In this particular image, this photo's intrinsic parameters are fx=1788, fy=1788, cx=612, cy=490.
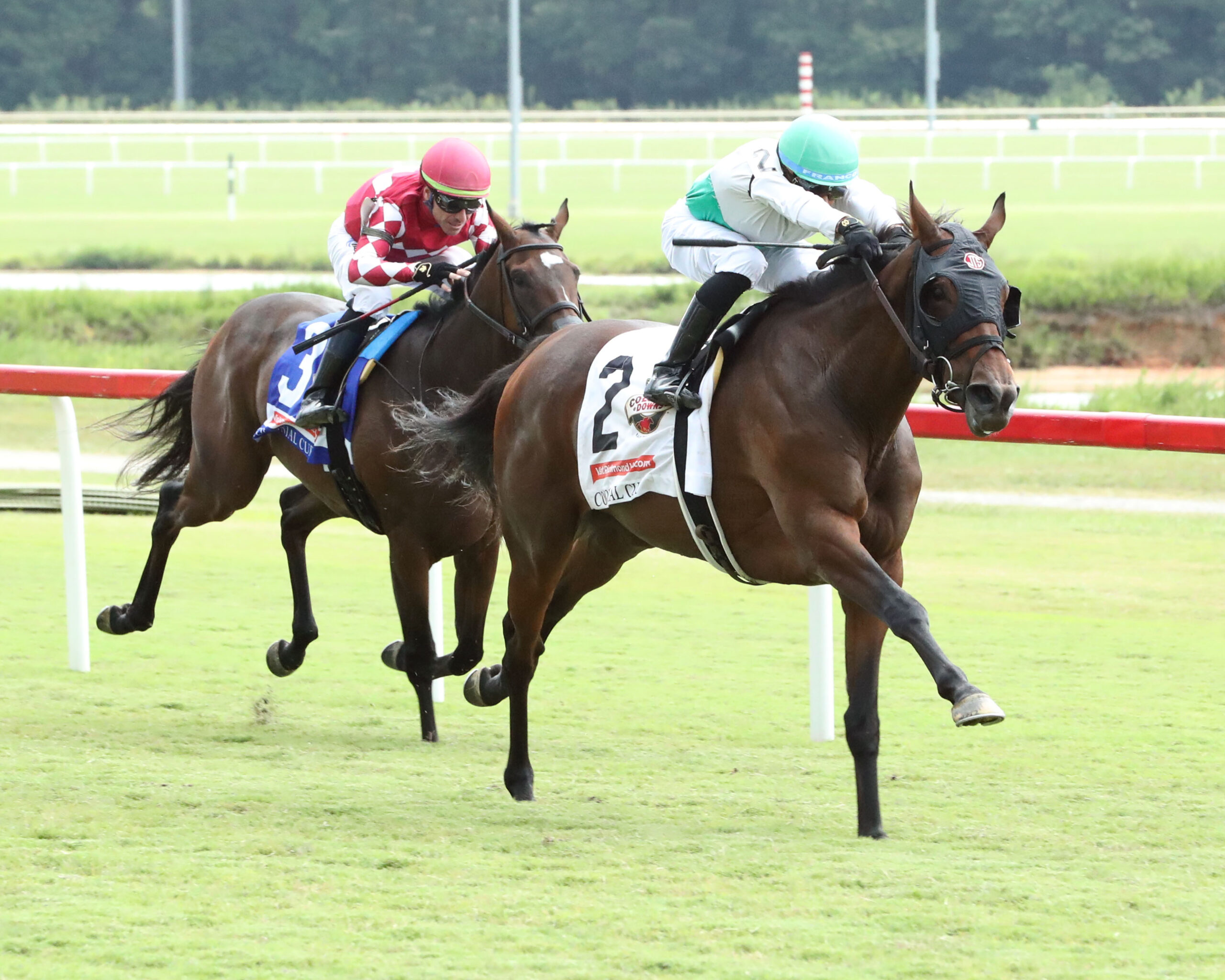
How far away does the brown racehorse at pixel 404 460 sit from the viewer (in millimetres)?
5418

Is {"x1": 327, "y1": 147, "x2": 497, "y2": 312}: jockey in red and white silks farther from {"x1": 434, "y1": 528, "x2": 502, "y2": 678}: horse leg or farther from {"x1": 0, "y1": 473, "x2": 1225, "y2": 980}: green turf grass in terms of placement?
{"x1": 0, "y1": 473, "x2": 1225, "y2": 980}: green turf grass

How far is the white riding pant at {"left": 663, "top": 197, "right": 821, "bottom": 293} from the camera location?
15.0ft

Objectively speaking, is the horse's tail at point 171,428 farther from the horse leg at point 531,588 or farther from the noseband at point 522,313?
the horse leg at point 531,588

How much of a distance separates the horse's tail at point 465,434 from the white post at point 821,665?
1007mm

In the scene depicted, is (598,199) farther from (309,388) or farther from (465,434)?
(465,434)

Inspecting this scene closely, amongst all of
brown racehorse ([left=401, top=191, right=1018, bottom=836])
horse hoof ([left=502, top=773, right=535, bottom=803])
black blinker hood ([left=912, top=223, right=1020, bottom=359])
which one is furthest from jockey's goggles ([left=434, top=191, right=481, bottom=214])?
black blinker hood ([left=912, top=223, right=1020, bottom=359])

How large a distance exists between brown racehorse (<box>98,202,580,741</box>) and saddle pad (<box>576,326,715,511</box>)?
1.90ft

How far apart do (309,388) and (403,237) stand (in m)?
0.58

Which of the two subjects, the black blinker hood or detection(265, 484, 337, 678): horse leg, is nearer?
A: the black blinker hood

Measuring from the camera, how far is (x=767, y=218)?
457 cm

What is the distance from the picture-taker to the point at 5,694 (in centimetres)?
581

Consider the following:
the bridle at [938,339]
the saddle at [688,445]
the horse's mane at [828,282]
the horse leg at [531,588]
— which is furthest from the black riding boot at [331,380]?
the bridle at [938,339]

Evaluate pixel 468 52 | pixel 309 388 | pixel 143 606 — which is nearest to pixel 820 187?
pixel 309 388

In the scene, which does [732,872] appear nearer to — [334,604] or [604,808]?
[604,808]
